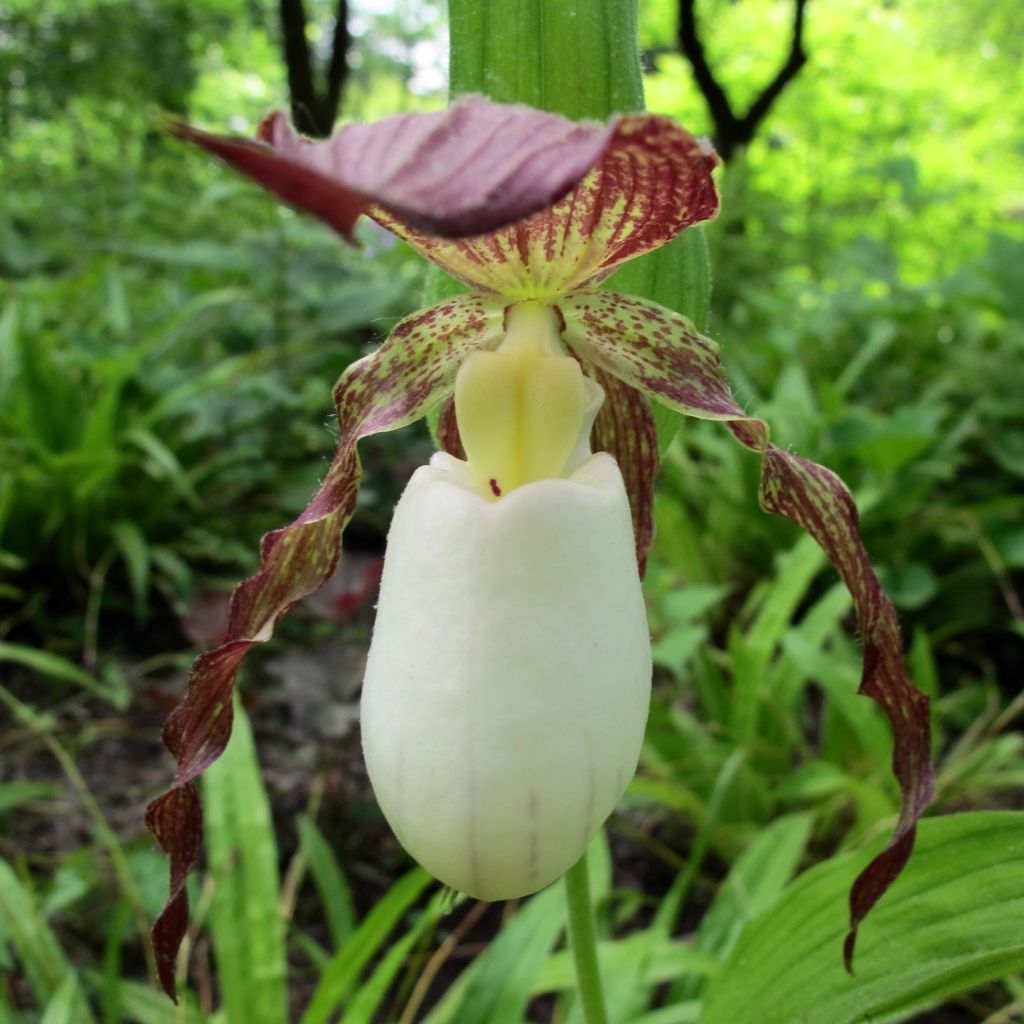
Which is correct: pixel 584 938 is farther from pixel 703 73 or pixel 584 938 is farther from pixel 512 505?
pixel 703 73

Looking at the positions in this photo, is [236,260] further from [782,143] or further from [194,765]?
[782,143]

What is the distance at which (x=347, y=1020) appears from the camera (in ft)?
3.90

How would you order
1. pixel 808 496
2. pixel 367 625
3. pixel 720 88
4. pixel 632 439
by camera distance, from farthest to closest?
pixel 720 88, pixel 367 625, pixel 632 439, pixel 808 496

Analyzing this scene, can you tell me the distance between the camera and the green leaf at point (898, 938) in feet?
2.38

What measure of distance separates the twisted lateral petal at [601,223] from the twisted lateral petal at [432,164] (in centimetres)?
11

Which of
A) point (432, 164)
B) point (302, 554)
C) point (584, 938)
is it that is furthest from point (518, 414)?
point (584, 938)

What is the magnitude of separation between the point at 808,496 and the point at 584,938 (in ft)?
1.47

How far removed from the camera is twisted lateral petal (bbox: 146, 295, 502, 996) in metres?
0.78

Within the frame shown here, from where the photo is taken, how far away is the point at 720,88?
23.8 ft

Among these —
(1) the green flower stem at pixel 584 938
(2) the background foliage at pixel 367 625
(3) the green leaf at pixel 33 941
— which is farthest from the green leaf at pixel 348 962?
(1) the green flower stem at pixel 584 938

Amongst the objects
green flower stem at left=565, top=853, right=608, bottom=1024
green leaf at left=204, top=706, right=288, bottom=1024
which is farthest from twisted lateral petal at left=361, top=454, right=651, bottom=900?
green leaf at left=204, top=706, right=288, bottom=1024

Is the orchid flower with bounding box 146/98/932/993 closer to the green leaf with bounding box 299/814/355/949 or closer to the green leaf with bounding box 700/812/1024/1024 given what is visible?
the green leaf with bounding box 700/812/1024/1024

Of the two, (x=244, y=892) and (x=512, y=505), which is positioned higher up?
(x=512, y=505)

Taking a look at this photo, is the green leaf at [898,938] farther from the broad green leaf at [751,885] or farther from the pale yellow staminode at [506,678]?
the broad green leaf at [751,885]
